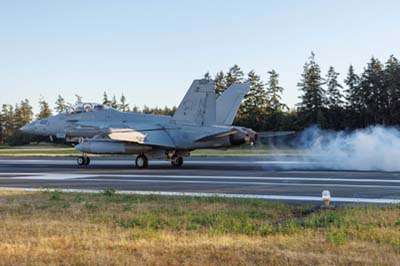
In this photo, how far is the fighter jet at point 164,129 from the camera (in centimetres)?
2728

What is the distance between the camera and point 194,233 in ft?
29.6

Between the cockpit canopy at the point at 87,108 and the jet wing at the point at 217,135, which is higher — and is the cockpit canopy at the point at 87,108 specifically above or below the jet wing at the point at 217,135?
above

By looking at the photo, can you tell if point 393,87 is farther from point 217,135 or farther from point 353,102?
point 217,135

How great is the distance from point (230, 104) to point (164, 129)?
15.1 ft

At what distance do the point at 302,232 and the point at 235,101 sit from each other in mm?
22195

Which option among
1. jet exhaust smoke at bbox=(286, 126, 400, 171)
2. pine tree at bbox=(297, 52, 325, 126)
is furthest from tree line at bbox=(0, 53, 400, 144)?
jet exhaust smoke at bbox=(286, 126, 400, 171)

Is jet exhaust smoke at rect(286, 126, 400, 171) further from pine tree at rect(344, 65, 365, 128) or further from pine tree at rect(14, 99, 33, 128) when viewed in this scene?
pine tree at rect(14, 99, 33, 128)

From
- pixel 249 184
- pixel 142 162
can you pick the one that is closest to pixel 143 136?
pixel 142 162

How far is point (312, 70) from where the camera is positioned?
278 feet

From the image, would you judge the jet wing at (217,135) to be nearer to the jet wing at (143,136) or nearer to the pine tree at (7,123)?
the jet wing at (143,136)

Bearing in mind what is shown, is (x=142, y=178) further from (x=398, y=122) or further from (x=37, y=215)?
(x=398, y=122)

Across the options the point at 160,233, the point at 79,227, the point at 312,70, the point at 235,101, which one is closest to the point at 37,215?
the point at 79,227

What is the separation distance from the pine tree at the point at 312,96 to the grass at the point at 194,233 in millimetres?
59217

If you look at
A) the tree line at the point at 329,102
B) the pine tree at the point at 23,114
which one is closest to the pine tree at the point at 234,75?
the tree line at the point at 329,102
